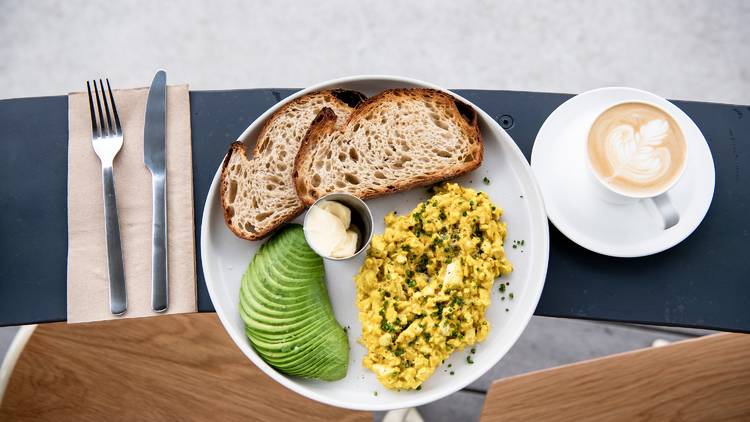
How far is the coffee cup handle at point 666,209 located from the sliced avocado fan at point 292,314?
68cm

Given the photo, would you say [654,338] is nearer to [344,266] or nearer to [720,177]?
[720,177]

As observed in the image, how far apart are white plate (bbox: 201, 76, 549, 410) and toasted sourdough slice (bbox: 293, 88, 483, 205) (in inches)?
1.7

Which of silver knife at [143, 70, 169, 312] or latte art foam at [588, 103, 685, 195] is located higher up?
silver knife at [143, 70, 169, 312]

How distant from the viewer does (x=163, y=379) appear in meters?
1.42

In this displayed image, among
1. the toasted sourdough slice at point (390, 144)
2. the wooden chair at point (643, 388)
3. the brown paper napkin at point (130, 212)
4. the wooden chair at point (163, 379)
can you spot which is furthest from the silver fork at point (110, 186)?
the wooden chair at point (643, 388)

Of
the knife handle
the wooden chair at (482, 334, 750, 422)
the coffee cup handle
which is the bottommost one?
the wooden chair at (482, 334, 750, 422)

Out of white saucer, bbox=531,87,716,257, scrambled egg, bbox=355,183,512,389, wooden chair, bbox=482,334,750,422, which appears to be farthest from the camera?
wooden chair, bbox=482,334,750,422

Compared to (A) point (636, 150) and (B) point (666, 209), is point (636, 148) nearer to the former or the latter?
(A) point (636, 150)

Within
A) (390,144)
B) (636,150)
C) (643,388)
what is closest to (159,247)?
(390,144)

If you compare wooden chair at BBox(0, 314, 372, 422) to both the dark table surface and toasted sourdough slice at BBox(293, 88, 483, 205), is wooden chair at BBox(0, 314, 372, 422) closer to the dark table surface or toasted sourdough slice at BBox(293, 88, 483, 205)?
the dark table surface

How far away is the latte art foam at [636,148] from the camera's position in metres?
1.13

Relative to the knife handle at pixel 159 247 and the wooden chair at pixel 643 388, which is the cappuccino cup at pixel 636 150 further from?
the knife handle at pixel 159 247

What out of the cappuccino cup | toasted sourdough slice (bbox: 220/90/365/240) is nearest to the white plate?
toasted sourdough slice (bbox: 220/90/365/240)

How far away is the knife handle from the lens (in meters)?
1.23
